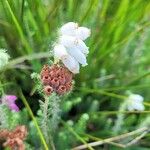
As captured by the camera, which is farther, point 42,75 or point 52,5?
point 52,5

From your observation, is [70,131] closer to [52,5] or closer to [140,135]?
[140,135]

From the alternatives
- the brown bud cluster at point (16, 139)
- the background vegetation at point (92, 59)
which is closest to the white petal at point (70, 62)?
the brown bud cluster at point (16, 139)

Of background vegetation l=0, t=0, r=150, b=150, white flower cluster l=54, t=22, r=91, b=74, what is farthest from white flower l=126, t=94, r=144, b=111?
white flower cluster l=54, t=22, r=91, b=74

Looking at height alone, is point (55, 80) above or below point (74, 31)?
below

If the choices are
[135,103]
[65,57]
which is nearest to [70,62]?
[65,57]

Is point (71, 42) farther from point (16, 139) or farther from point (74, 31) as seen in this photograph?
point (16, 139)

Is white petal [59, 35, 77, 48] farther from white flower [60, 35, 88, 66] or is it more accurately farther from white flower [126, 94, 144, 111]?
white flower [126, 94, 144, 111]

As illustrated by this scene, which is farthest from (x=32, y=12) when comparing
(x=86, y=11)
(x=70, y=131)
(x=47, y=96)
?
(x=47, y=96)
